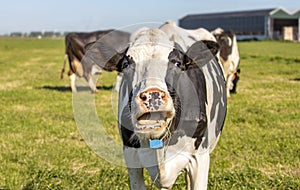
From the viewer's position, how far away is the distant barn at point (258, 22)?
63.5 metres

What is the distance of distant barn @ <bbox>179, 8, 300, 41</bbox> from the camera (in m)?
→ 63.5

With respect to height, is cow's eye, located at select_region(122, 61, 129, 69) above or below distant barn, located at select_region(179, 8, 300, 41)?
above

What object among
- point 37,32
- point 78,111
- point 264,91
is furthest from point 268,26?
point 37,32

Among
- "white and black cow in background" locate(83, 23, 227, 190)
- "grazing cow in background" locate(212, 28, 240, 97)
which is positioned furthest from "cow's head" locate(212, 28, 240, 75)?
"white and black cow in background" locate(83, 23, 227, 190)

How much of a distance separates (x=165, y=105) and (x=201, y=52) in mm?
899

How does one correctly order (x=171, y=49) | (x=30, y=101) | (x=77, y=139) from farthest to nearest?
(x=30, y=101) < (x=77, y=139) < (x=171, y=49)

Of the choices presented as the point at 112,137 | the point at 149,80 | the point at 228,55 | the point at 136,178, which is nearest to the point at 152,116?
the point at 149,80

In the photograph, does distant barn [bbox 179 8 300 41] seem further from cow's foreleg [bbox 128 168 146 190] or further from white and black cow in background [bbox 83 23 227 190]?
cow's foreleg [bbox 128 168 146 190]

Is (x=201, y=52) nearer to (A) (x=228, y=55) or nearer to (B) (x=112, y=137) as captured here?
(B) (x=112, y=137)

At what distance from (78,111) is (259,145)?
10.7ft

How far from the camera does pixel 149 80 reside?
2840 mm

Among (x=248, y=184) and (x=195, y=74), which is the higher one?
(x=195, y=74)

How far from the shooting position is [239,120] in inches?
340

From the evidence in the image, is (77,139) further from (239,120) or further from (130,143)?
(130,143)
